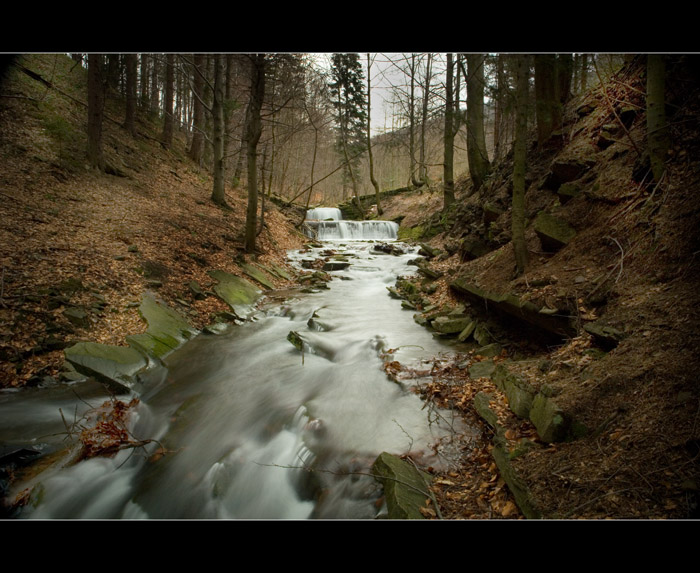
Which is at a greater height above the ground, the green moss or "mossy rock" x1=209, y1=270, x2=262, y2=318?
the green moss

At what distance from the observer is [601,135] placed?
550 centimetres

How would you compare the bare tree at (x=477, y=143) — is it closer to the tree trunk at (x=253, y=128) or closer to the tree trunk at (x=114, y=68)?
the tree trunk at (x=253, y=128)

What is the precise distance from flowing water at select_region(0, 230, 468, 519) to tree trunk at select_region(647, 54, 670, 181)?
3933 millimetres

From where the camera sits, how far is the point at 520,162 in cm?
516

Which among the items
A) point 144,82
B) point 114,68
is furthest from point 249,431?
point 144,82

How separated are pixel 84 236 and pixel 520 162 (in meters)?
9.07

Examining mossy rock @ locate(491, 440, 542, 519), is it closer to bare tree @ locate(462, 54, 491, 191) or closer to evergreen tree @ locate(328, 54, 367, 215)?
bare tree @ locate(462, 54, 491, 191)

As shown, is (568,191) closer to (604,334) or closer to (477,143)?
(604,334)

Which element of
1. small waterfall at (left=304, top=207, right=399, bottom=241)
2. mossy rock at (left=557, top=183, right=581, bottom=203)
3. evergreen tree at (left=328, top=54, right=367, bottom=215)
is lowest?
mossy rock at (left=557, top=183, right=581, bottom=203)

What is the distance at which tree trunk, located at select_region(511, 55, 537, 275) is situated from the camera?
4797 mm

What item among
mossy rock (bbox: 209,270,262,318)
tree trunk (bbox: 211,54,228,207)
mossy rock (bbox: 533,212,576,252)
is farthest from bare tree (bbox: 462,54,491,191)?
tree trunk (bbox: 211,54,228,207)

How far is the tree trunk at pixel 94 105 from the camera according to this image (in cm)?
1085
